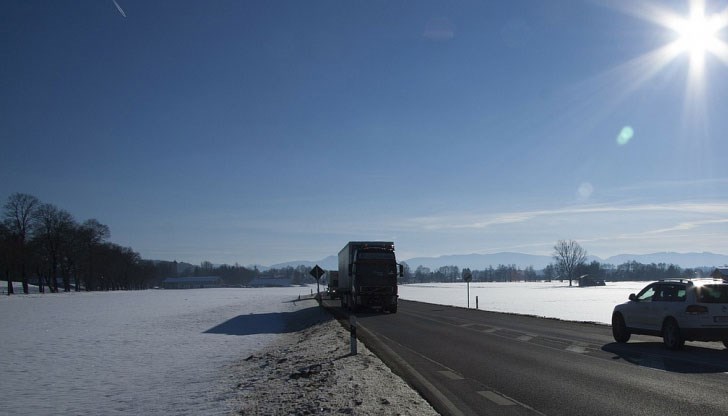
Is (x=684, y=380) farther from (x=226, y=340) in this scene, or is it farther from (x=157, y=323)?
(x=157, y=323)

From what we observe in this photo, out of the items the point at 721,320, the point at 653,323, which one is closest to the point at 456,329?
the point at 653,323

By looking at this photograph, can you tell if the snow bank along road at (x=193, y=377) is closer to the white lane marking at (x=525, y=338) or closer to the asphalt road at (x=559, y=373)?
the asphalt road at (x=559, y=373)

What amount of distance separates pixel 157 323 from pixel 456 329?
55.6 ft

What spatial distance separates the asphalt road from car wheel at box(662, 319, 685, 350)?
1.02 feet

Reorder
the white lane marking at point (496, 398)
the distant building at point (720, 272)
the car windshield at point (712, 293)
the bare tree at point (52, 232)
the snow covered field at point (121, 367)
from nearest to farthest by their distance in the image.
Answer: the white lane marking at point (496, 398) → the snow covered field at point (121, 367) → the car windshield at point (712, 293) → the distant building at point (720, 272) → the bare tree at point (52, 232)

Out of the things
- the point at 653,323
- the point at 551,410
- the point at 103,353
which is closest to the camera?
the point at 551,410

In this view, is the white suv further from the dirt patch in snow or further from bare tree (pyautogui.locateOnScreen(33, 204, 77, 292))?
bare tree (pyautogui.locateOnScreen(33, 204, 77, 292))

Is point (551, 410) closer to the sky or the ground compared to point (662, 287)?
closer to the ground

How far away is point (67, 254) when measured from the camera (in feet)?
336

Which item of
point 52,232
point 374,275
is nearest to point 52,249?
point 52,232

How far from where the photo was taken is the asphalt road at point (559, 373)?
7906 millimetres

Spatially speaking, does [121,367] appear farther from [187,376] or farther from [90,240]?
[90,240]

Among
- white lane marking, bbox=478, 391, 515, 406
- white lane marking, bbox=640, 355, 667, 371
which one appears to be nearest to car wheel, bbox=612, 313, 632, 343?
white lane marking, bbox=640, 355, 667, 371

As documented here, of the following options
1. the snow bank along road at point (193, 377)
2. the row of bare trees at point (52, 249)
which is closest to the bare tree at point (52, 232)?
the row of bare trees at point (52, 249)
